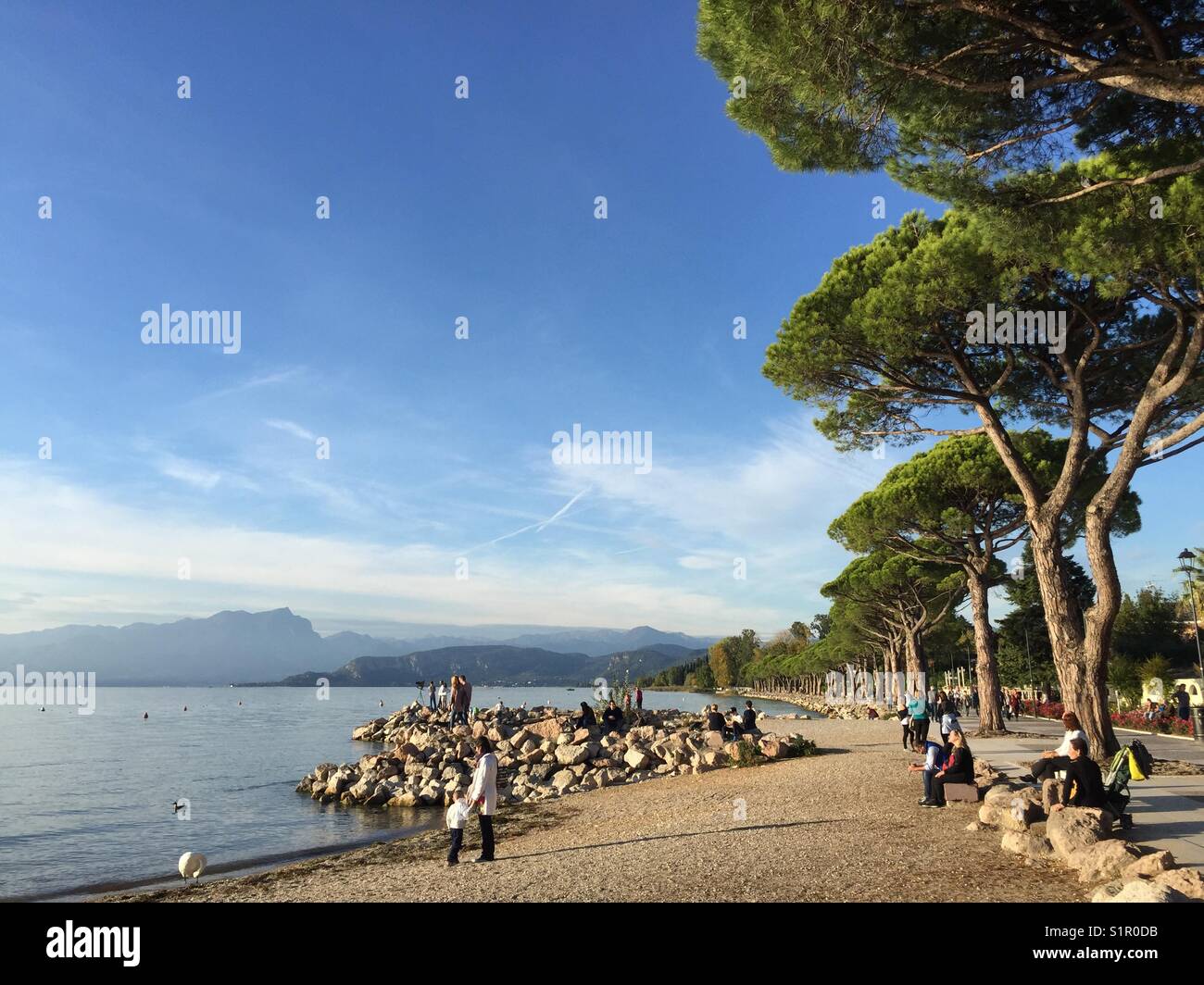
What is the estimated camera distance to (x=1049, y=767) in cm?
1038

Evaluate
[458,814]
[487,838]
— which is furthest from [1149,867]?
[458,814]

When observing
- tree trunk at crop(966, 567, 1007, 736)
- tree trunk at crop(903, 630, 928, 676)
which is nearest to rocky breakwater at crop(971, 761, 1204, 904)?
tree trunk at crop(966, 567, 1007, 736)

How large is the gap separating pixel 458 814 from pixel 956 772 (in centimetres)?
735

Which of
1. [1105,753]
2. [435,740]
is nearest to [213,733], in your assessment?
[435,740]

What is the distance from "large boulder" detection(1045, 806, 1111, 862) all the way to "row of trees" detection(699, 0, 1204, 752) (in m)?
6.20

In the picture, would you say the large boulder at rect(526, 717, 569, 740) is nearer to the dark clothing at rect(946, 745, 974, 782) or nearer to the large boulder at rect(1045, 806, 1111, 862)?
the dark clothing at rect(946, 745, 974, 782)

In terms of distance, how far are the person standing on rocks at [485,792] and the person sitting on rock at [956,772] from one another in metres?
6.47

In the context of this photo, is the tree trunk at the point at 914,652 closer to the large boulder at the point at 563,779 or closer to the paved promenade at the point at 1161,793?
the paved promenade at the point at 1161,793

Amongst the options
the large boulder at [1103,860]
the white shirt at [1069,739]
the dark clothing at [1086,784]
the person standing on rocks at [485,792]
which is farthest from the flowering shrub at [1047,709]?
the person standing on rocks at [485,792]

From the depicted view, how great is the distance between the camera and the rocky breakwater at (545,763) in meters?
19.2

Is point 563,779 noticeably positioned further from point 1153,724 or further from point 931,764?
point 1153,724

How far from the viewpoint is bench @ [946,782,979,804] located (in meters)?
11.1
